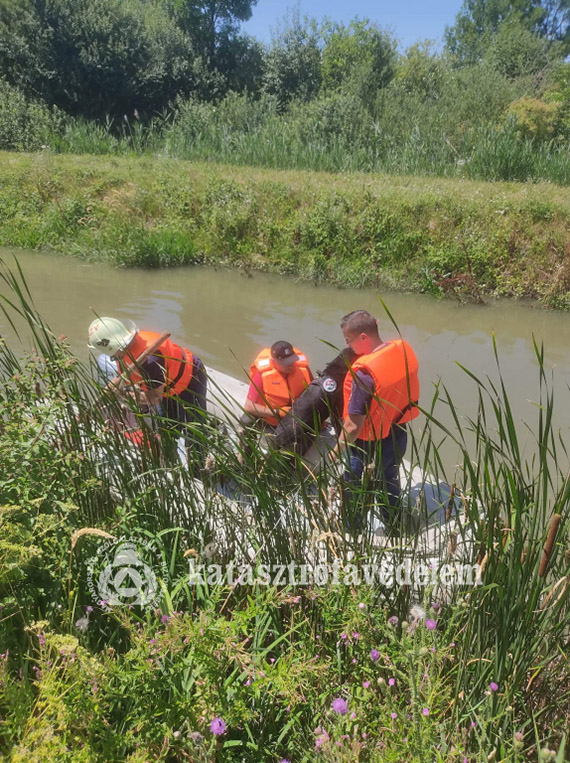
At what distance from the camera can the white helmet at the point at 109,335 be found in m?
3.71

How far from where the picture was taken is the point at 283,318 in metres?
8.85

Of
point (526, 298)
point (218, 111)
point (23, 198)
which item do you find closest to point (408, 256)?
point (526, 298)

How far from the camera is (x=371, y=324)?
3.69m

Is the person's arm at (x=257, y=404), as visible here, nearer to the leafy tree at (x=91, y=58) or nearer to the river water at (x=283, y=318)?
the river water at (x=283, y=318)

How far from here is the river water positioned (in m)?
7.32

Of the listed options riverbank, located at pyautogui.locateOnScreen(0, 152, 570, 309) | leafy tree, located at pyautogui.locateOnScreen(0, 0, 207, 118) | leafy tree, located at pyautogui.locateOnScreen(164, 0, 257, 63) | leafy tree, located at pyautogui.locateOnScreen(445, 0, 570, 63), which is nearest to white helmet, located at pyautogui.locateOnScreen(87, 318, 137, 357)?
riverbank, located at pyautogui.locateOnScreen(0, 152, 570, 309)

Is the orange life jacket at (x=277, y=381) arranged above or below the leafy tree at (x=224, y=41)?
below

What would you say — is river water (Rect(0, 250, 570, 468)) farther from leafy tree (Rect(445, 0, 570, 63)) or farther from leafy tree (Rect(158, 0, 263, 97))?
leafy tree (Rect(445, 0, 570, 63))

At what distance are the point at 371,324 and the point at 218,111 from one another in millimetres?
18888

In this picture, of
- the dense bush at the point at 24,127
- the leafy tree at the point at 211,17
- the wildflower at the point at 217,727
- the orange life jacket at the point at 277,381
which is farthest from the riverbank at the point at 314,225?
the leafy tree at the point at 211,17

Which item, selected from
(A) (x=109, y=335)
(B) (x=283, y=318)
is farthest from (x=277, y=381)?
(B) (x=283, y=318)

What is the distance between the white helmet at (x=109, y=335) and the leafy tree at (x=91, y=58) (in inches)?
966

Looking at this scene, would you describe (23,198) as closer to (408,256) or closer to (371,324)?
(408,256)

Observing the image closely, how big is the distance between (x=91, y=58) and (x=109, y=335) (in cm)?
2514
